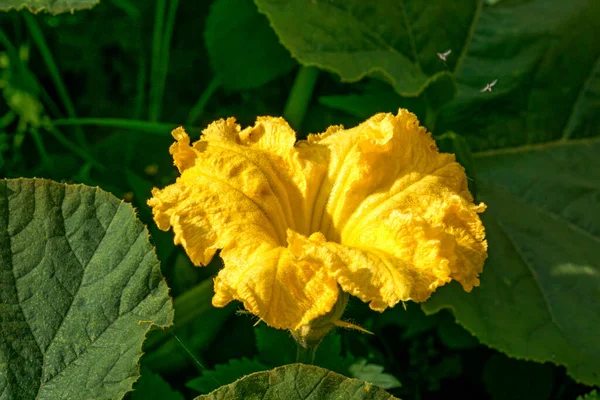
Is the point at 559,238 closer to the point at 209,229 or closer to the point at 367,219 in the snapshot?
the point at 367,219

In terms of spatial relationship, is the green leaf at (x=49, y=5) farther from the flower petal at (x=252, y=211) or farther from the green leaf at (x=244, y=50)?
the green leaf at (x=244, y=50)

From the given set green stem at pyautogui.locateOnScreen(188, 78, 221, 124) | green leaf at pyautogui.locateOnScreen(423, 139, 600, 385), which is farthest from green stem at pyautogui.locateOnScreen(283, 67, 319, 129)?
green leaf at pyautogui.locateOnScreen(423, 139, 600, 385)

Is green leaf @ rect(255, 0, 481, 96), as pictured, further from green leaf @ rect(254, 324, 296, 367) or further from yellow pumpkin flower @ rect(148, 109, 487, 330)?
green leaf @ rect(254, 324, 296, 367)

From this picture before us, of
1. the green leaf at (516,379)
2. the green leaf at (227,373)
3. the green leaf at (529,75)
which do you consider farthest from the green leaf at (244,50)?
the green leaf at (516,379)

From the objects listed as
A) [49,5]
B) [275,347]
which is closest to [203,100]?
[49,5]

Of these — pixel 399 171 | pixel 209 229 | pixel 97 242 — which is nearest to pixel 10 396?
pixel 97 242
